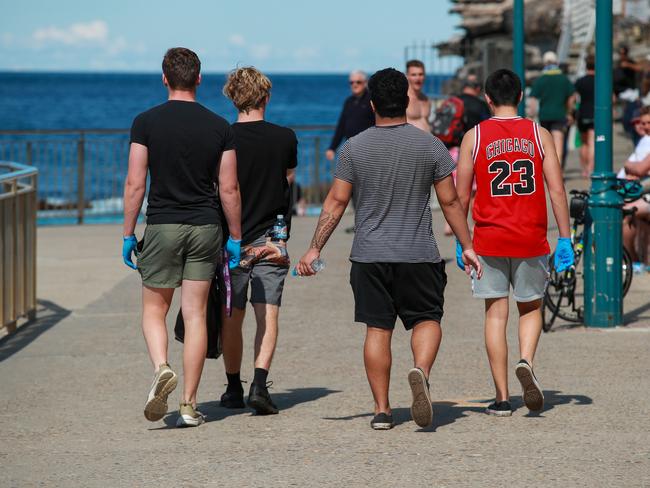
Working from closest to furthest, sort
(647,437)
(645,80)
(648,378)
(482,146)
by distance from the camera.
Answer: (647,437)
(482,146)
(648,378)
(645,80)

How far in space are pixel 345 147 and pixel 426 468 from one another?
1.61 m

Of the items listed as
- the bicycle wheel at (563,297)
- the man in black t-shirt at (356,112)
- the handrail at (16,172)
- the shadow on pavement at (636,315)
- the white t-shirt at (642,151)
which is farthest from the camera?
the man in black t-shirt at (356,112)

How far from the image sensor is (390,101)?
6.45 m

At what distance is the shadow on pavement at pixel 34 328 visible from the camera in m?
9.48

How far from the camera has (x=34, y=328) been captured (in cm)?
1034

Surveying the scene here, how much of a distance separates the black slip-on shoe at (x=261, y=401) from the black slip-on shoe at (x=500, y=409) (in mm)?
1117

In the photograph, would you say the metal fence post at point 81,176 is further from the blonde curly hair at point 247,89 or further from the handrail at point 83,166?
the blonde curly hair at point 247,89

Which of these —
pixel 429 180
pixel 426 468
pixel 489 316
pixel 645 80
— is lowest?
pixel 426 468

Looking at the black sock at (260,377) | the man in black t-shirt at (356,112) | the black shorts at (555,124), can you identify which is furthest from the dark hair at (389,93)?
the black shorts at (555,124)

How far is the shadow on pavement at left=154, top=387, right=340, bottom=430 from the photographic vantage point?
7057 millimetres

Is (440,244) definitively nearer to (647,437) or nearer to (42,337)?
(42,337)

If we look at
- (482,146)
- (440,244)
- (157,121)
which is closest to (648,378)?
(482,146)

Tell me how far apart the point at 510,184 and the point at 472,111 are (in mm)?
7361

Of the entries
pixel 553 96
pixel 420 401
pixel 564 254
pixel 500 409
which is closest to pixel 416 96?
pixel 553 96
